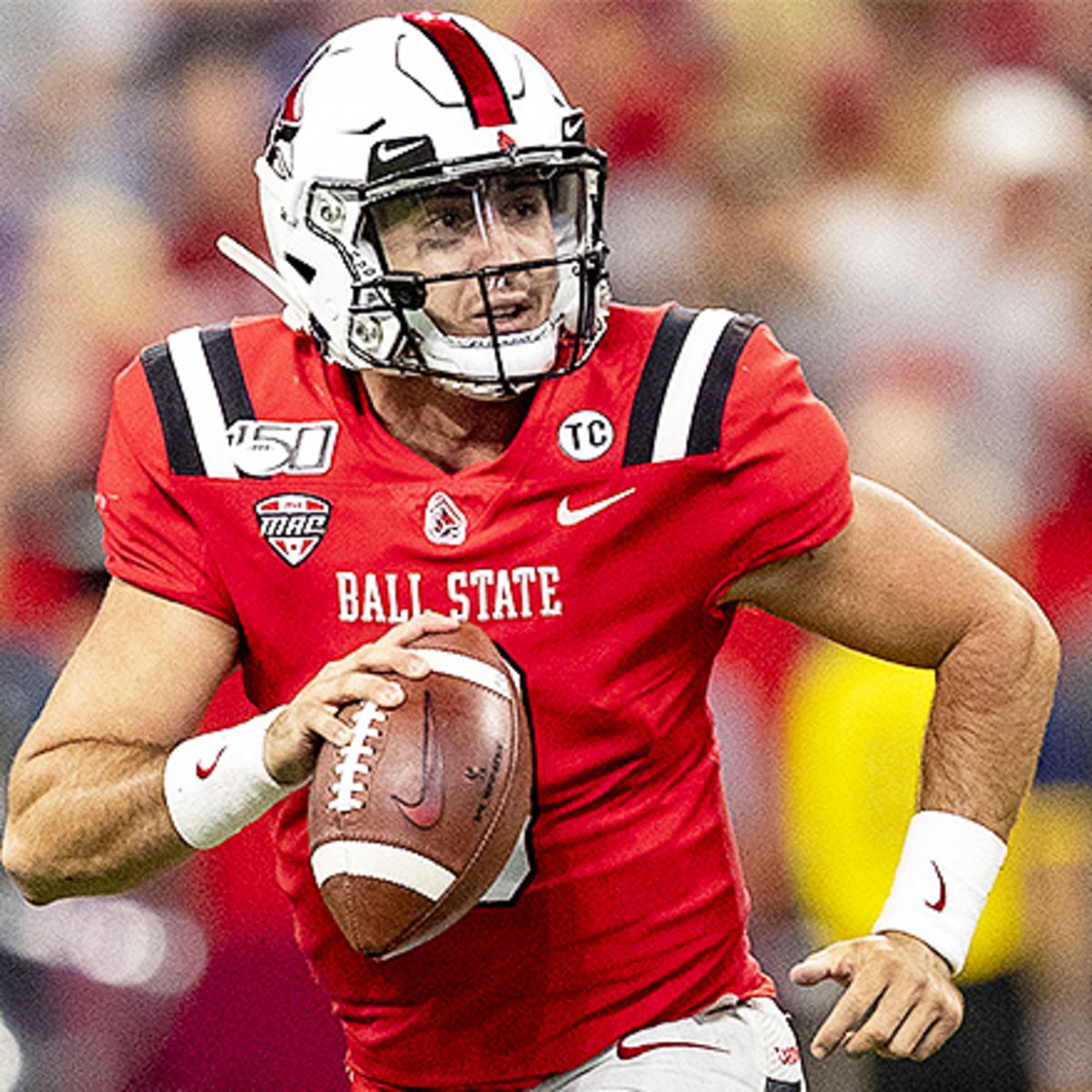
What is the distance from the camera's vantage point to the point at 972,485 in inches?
142

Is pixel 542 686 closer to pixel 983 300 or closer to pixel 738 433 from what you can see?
pixel 738 433

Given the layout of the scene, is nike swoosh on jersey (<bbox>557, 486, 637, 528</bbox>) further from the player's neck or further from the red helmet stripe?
the red helmet stripe

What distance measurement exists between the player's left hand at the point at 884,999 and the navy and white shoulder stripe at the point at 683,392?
1.67 feet

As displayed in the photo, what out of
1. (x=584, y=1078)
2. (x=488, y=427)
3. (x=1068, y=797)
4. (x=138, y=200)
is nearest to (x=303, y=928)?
(x=584, y=1078)

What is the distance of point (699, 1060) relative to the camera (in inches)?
82.3

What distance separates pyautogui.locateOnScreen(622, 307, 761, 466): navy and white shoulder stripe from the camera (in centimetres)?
208

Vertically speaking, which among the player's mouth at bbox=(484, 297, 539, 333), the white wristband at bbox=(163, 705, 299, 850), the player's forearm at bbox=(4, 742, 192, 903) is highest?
the player's mouth at bbox=(484, 297, 539, 333)

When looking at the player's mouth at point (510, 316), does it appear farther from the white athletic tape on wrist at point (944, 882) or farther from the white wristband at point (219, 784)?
the white athletic tape on wrist at point (944, 882)

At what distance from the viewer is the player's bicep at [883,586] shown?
2.15 metres

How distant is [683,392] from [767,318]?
1751 mm

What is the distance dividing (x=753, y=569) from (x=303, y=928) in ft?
1.98

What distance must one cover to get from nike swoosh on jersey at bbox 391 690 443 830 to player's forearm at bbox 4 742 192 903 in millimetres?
314

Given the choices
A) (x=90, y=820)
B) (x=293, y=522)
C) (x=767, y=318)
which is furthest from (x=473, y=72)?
(x=767, y=318)

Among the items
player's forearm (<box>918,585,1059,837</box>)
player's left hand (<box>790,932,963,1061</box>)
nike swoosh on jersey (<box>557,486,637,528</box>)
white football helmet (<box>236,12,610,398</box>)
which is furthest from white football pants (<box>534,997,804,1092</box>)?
white football helmet (<box>236,12,610,398</box>)
